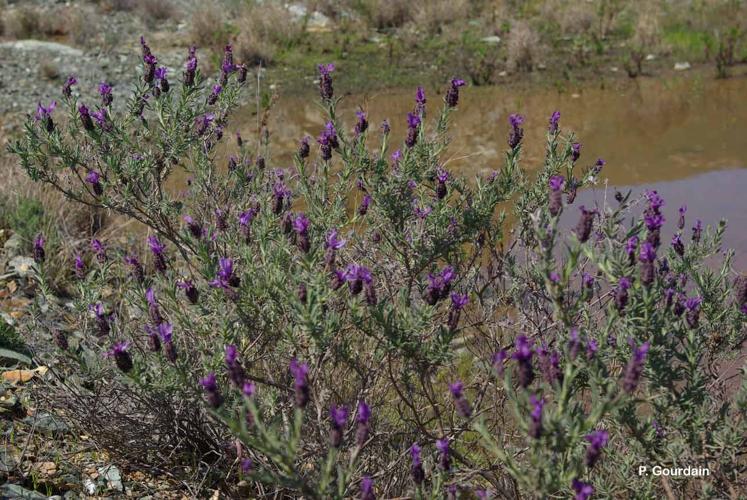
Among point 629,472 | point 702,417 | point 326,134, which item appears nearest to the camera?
point 702,417

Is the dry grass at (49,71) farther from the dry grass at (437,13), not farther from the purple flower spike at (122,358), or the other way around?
the purple flower spike at (122,358)

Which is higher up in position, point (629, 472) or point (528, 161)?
point (629, 472)

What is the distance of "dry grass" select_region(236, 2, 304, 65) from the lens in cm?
1166

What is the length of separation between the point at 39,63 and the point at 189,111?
32.7ft

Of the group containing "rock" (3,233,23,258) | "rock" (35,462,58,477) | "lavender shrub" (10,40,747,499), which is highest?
"lavender shrub" (10,40,747,499)

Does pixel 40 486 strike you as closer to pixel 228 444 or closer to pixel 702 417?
pixel 228 444

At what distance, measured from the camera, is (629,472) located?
2246 millimetres

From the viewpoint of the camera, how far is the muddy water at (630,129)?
22.0 feet

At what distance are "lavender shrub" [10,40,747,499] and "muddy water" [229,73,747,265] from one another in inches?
125

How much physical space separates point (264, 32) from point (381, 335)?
35.6 ft

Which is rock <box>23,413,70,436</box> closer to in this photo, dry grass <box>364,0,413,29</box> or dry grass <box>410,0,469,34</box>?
dry grass <box>410,0,469,34</box>

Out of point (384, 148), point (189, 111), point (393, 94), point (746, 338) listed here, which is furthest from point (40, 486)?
point (393, 94)

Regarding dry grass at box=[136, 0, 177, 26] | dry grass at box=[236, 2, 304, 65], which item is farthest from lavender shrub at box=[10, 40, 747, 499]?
dry grass at box=[136, 0, 177, 26]

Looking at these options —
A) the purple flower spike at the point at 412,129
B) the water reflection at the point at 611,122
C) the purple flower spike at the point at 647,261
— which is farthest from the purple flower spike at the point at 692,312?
the water reflection at the point at 611,122
